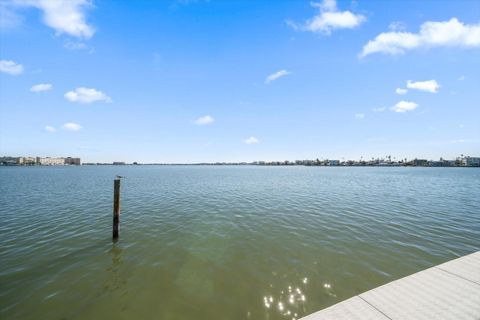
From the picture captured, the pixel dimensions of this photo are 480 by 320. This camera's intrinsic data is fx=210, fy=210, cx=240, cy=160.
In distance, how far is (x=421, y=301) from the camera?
219 inches

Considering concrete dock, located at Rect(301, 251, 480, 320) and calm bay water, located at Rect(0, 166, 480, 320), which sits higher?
concrete dock, located at Rect(301, 251, 480, 320)

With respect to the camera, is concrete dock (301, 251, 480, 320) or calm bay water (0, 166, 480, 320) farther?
calm bay water (0, 166, 480, 320)

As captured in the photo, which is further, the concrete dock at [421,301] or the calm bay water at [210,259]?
the calm bay water at [210,259]

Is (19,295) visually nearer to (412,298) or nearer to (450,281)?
(412,298)

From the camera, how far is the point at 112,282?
7.94m

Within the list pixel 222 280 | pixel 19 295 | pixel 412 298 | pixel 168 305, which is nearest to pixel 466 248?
pixel 412 298

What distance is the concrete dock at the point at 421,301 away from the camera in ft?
16.6

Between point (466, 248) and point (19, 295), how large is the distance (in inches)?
770

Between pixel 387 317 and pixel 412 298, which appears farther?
pixel 412 298

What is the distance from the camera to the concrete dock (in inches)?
199

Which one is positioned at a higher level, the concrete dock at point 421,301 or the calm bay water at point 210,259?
the concrete dock at point 421,301

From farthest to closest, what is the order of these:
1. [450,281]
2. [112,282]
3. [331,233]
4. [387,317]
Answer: [331,233] < [112,282] < [450,281] < [387,317]

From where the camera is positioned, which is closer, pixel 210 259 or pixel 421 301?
pixel 421 301

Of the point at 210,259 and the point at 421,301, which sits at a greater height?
the point at 421,301
